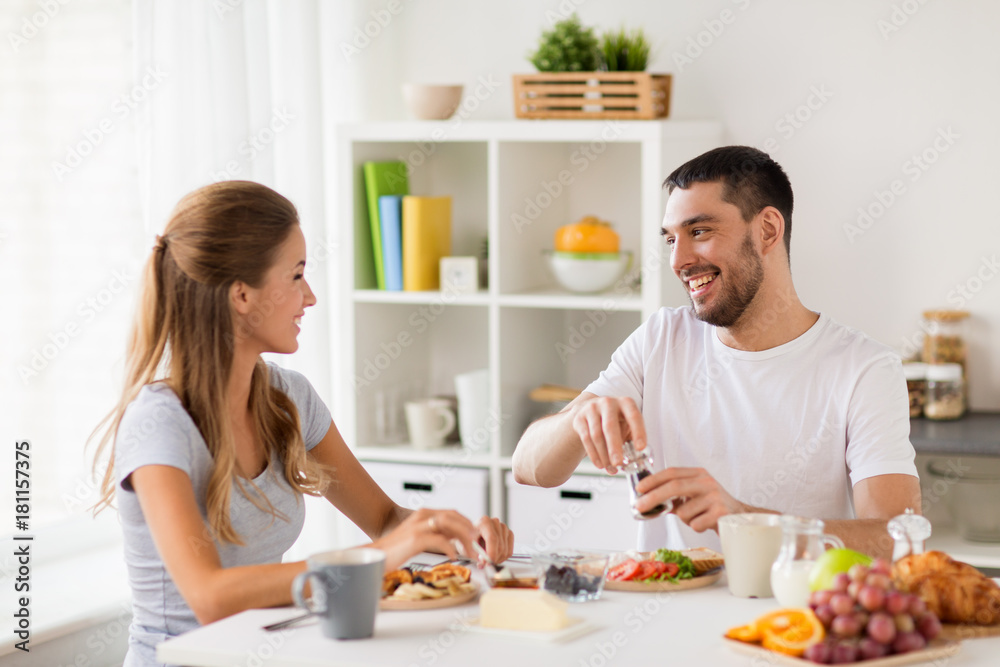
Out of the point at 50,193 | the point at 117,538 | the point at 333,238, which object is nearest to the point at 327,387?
the point at 333,238

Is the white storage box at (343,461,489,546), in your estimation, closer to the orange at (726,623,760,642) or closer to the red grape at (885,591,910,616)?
the orange at (726,623,760,642)

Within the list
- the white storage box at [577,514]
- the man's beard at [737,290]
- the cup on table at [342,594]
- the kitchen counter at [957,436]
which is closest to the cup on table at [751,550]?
the cup on table at [342,594]

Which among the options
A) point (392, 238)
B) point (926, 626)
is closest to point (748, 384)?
point (926, 626)

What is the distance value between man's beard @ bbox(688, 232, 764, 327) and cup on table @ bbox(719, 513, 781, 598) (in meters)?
0.67

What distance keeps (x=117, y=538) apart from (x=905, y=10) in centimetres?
246

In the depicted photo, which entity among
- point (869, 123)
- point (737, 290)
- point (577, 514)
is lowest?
point (577, 514)

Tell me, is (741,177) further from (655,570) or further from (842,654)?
(842,654)

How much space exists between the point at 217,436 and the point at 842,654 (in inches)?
36.7

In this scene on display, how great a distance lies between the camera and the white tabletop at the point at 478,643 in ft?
3.93

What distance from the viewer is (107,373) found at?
8.98ft

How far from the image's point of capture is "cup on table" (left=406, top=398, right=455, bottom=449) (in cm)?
307

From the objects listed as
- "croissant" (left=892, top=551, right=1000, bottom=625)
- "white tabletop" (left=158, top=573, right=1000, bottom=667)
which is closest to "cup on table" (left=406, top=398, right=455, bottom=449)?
"white tabletop" (left=158, top=573, right=1000, bottom=667)

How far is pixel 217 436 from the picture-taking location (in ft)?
5.29

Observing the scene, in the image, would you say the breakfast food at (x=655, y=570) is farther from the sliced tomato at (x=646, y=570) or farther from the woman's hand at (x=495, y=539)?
the woman's hand at (x=495, y=539)
